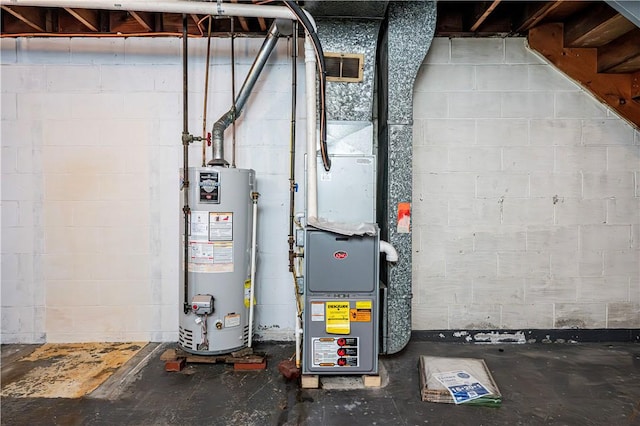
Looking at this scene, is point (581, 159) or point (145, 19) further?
point (581, 159)

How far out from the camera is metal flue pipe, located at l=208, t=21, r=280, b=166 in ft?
8.52

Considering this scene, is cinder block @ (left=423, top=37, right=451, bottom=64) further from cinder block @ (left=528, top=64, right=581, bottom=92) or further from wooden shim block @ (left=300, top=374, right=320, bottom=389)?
wooden shim block @ (left=300, top=374, right=320, bottom=389)

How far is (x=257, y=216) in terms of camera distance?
2.80 meters

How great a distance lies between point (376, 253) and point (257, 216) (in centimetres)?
104

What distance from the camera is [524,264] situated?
2.92 metres

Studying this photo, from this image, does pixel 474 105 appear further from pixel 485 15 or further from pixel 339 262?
pixel 339 262

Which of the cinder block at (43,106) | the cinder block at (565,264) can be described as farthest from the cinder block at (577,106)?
the cinder block at (43,106)

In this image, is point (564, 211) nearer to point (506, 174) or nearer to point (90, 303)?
point (506, 174)

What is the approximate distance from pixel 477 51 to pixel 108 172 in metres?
2.98

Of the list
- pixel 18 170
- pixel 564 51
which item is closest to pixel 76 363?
pixel 18 170

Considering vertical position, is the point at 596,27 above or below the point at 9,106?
above

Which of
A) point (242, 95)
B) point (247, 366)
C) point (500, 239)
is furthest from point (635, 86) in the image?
point (247, 366)

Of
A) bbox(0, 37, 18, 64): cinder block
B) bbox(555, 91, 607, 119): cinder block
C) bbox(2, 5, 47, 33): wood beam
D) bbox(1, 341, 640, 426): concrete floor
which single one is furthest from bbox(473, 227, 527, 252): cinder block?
bbox(0, 37, 18, 64): cinder block

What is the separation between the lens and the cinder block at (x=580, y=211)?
289cm
